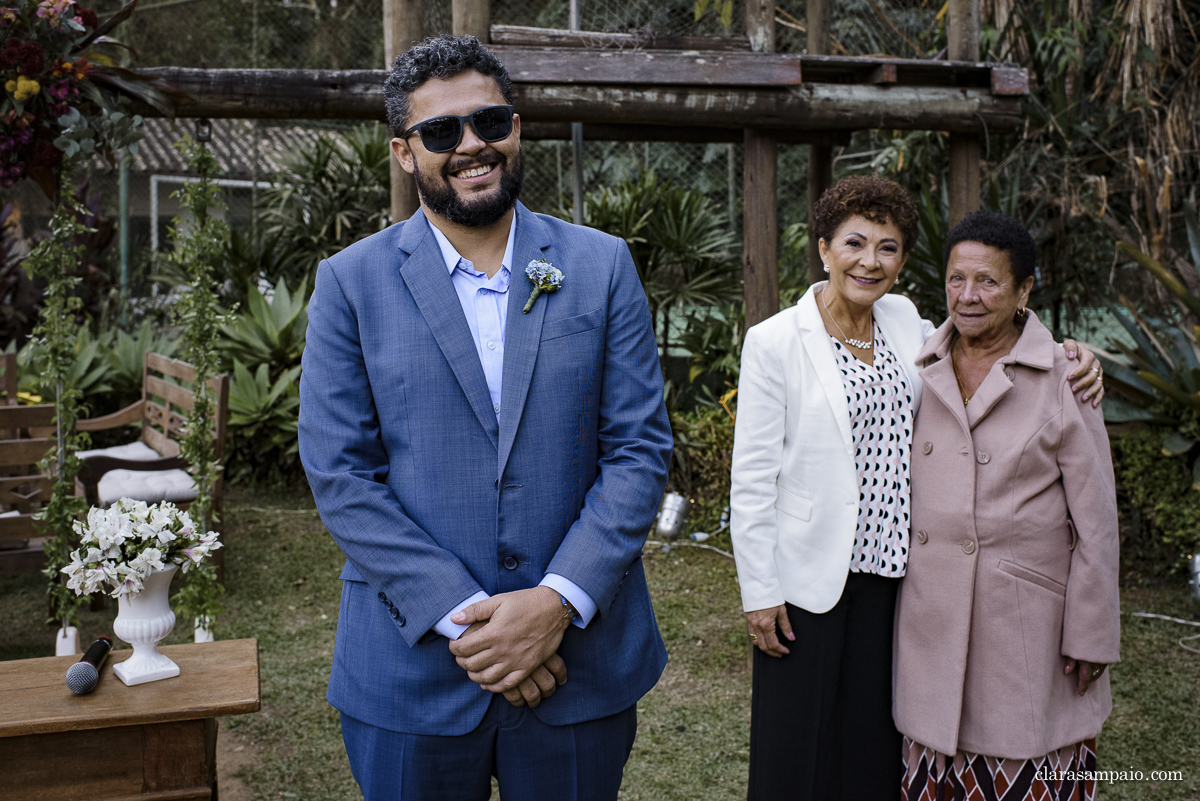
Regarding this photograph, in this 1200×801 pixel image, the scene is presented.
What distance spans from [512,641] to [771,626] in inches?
38.7

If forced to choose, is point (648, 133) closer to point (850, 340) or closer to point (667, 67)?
point (667, 67)

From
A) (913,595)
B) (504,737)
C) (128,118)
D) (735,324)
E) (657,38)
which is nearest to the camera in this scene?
(504,737)

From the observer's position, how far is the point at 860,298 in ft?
8.34

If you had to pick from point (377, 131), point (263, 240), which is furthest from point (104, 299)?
point (377, 131)

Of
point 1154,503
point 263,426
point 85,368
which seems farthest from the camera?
point 263,426

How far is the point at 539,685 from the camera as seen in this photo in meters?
1.75

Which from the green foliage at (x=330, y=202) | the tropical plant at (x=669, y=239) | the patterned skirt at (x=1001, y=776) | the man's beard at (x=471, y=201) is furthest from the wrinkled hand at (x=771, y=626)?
the green foliage at (x=330, y=202)

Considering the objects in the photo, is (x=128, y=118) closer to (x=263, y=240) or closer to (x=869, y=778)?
(x=869, y=778)

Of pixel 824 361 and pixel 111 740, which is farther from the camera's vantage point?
pixel 824 361

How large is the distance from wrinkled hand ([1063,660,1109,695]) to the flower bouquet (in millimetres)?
2196

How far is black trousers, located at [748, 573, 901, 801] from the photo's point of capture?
8.07ft

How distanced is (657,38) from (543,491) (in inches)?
134

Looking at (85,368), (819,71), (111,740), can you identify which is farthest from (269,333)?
(111,740)

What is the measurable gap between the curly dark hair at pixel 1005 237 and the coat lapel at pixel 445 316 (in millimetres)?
1333
